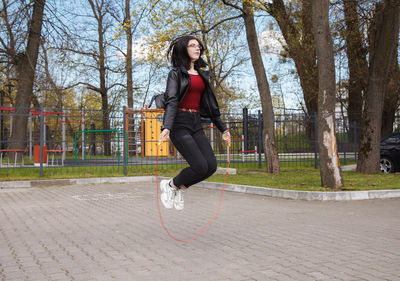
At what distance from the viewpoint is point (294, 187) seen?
10.7 m

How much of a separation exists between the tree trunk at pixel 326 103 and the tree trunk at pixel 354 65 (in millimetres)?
3895

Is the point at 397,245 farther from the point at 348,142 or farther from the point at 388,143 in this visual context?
the point at 348,142

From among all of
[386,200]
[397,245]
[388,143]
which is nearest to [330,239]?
[397,245]

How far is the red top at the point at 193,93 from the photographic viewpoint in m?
5.12

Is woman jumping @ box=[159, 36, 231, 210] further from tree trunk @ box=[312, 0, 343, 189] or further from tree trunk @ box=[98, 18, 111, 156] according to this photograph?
tree trunk @ box=[98, 18, 111, 156]

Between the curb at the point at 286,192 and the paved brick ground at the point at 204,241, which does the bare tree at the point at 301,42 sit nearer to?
the curb at the point at 286,192

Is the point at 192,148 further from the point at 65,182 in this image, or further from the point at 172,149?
the point at 172,149

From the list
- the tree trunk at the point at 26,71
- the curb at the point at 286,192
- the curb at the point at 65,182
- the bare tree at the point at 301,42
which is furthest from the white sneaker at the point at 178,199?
the bare tree at the point at 301,42

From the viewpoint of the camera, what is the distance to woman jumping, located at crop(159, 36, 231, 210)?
494cm

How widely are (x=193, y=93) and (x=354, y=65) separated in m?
16.2

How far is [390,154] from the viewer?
1479cm

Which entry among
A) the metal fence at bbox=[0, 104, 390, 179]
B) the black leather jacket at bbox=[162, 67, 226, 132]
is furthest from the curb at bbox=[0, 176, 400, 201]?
the black leather jacket at bbox=[162, 67, 226, 132]

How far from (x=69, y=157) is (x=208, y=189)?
9388mm

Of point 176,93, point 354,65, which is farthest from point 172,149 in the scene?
point 176,93
